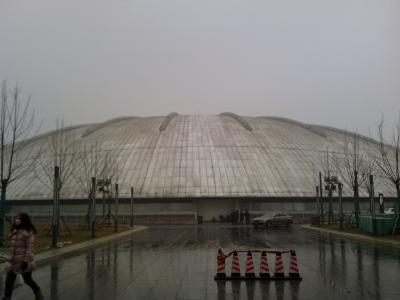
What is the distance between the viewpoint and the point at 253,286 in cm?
1165

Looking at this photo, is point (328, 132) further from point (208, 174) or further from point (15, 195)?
point (15, 195)

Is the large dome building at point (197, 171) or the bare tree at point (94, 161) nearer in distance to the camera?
the large dome building at point (197, 171)

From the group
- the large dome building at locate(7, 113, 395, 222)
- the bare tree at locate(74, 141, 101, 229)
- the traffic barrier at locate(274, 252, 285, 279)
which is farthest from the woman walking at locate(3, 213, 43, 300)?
the bare tree at locate(74, 141, 101, 229)

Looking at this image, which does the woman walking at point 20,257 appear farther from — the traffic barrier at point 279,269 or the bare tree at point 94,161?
the bare tree at point 94,161

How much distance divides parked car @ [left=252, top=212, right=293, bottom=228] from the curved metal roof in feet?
21.8

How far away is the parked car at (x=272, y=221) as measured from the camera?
45312 millimetres

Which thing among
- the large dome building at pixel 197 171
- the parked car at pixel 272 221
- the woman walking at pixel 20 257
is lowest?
the parked car at pixel 272 221

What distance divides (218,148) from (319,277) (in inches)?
1870

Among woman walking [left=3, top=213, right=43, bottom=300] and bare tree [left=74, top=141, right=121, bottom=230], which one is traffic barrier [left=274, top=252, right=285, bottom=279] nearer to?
woman walking [left=3, top=213, right=43, bottom=300]

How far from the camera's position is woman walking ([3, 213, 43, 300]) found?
9.50 metres

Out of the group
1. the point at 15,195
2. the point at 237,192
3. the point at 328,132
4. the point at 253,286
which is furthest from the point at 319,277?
the point at 328,132

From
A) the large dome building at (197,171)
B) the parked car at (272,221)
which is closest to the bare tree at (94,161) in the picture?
the large dome building at (197,171)

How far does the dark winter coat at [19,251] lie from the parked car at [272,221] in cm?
3706

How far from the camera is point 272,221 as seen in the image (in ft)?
151
